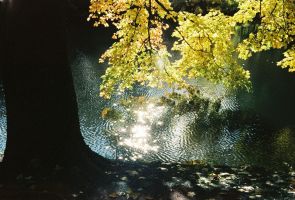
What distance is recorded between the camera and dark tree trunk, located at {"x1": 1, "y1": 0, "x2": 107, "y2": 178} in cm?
719

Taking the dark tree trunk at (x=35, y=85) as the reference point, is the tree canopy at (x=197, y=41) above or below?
above

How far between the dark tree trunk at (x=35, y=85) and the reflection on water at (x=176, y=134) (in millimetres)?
8111

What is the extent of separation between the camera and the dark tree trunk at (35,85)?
719 centimetres

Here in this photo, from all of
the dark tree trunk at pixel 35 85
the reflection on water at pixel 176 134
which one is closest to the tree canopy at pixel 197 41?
the dark tree trunk at pixel 35 85

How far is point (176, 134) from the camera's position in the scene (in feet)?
61.2

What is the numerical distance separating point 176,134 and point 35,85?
12.2m

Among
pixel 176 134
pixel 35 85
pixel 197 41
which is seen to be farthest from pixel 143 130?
pixel 35 85

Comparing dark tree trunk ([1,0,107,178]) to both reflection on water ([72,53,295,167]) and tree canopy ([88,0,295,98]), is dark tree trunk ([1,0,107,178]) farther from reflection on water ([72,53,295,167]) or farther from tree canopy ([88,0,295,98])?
reflection on water ([72,53,295,167])

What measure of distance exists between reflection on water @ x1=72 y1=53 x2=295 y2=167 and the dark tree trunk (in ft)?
26.6

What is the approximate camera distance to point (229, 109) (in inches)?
921

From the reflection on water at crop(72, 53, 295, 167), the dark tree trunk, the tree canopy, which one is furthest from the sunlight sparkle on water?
the dark tree trunk

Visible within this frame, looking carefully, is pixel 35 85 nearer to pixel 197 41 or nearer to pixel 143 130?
pixel 197 41

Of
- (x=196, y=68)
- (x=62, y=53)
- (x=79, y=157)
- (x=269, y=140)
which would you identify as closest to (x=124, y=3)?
(x=196, y=68)

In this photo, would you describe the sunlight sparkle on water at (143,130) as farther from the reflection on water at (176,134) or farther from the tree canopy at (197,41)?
the tree canopy at (197,41)
